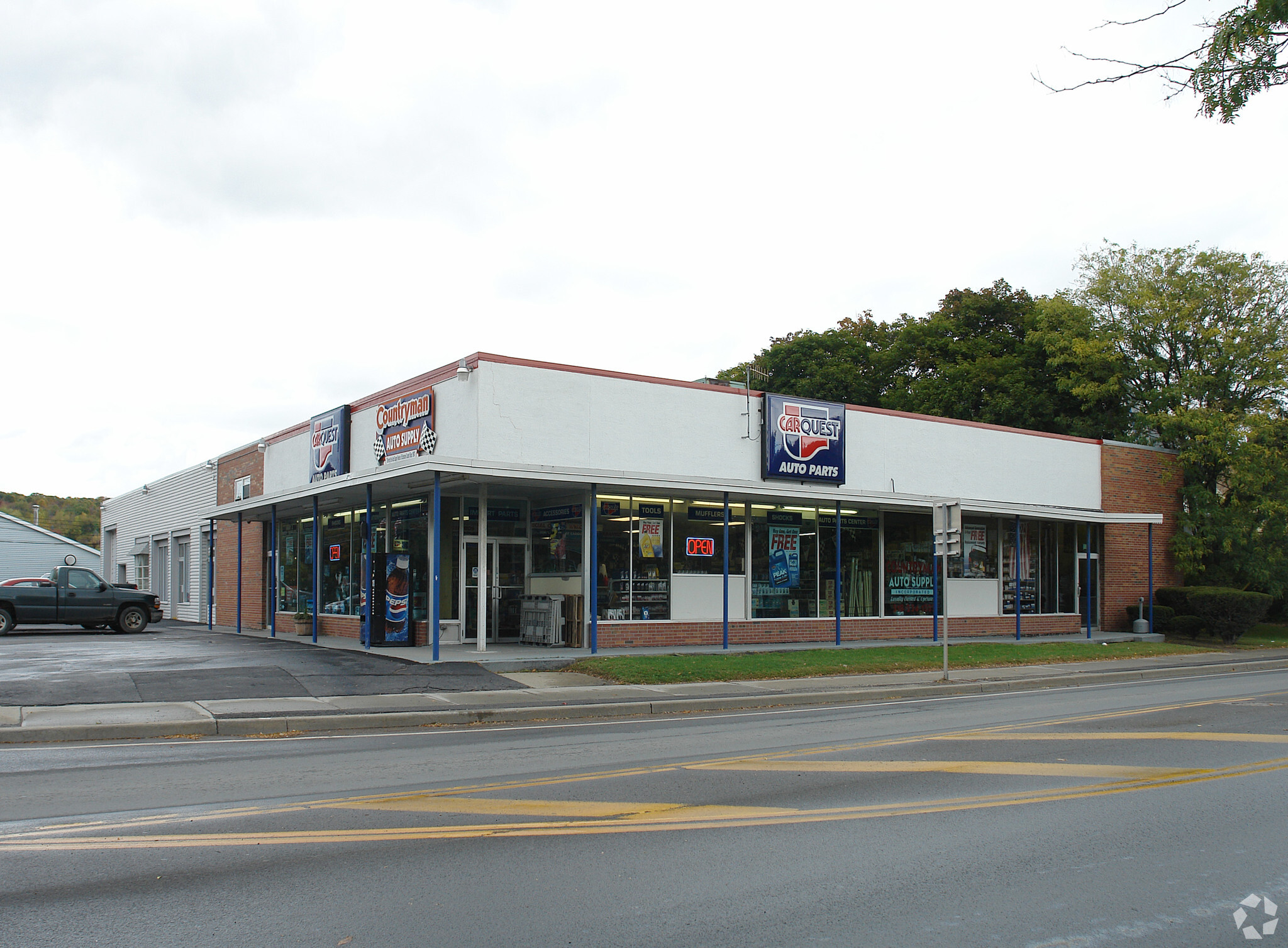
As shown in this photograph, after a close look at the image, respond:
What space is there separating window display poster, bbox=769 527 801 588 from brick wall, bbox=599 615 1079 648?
3.40 feet

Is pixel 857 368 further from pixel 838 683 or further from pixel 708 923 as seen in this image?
pixel 708 923

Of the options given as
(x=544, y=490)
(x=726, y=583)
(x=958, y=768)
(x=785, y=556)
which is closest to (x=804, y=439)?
(x=785, y=556)

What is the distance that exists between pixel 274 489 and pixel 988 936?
28.4m

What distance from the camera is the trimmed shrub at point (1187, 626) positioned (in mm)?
30016

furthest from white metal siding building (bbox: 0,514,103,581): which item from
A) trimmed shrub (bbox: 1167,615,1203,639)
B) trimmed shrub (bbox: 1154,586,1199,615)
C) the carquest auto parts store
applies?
trimmed shrub (bbox: 1167,615,1203,639)

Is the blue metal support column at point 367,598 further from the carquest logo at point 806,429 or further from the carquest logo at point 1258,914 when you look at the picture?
the carquest logo at point 1258,914

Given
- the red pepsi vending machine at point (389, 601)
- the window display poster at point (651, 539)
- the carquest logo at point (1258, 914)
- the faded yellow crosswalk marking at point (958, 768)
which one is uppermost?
the window display poster at point (651, 539)

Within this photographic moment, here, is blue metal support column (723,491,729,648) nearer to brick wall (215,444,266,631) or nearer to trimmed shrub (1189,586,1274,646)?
brick wall (215,444,266,631)

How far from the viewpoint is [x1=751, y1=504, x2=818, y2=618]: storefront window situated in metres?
24.1

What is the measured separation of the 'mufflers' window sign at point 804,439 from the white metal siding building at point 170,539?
65.4 feet

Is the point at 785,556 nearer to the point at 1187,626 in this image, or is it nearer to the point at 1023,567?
the point at 1023,567

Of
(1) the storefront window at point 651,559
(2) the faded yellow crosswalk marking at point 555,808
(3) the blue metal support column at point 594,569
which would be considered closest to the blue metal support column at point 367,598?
(3) the blue metal support column at point 594,569

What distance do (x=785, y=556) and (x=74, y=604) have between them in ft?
61.5

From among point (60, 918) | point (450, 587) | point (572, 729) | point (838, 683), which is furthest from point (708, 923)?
point (450, 587)
